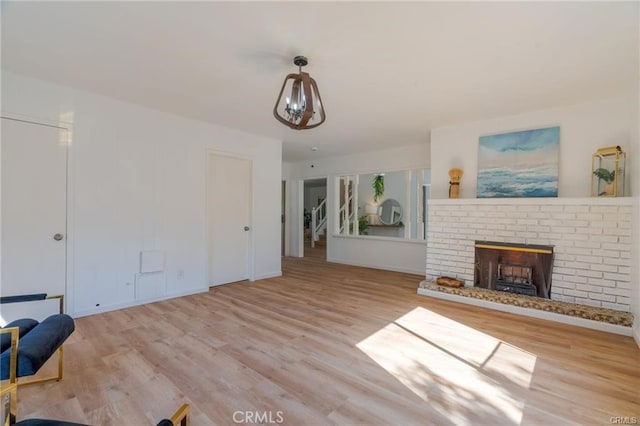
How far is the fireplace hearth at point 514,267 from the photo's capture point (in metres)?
3.60

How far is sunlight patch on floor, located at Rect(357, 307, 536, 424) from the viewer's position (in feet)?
6.05

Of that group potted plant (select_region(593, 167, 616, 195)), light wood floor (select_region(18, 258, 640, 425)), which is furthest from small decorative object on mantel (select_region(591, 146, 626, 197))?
light wood floor (select_region(18, 258, 640, 425))

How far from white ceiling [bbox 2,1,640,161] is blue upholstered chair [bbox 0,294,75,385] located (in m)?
2.05

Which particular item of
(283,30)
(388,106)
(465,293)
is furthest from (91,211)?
(465,293)

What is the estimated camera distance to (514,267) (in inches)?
150

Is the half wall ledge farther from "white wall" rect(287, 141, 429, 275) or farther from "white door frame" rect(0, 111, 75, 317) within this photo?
"white door frame" rect(0, 111, 75, 317)

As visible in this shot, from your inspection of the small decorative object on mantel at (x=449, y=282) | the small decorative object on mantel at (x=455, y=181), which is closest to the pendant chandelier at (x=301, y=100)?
the small decorative object on mantel at (x=455, y=181)

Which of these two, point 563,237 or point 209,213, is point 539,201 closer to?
point 563,237

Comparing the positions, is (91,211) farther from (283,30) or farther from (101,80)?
(283,30)

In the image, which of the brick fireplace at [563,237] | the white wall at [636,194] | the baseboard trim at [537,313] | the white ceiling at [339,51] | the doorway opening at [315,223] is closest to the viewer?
the white ceiling at [339,51]

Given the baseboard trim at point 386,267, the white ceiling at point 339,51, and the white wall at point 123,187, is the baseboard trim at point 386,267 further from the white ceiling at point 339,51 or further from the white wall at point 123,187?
the white wall at point 123,187

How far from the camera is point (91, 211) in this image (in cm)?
338

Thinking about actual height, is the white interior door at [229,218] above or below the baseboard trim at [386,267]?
above

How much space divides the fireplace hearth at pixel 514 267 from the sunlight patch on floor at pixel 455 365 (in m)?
1.21
